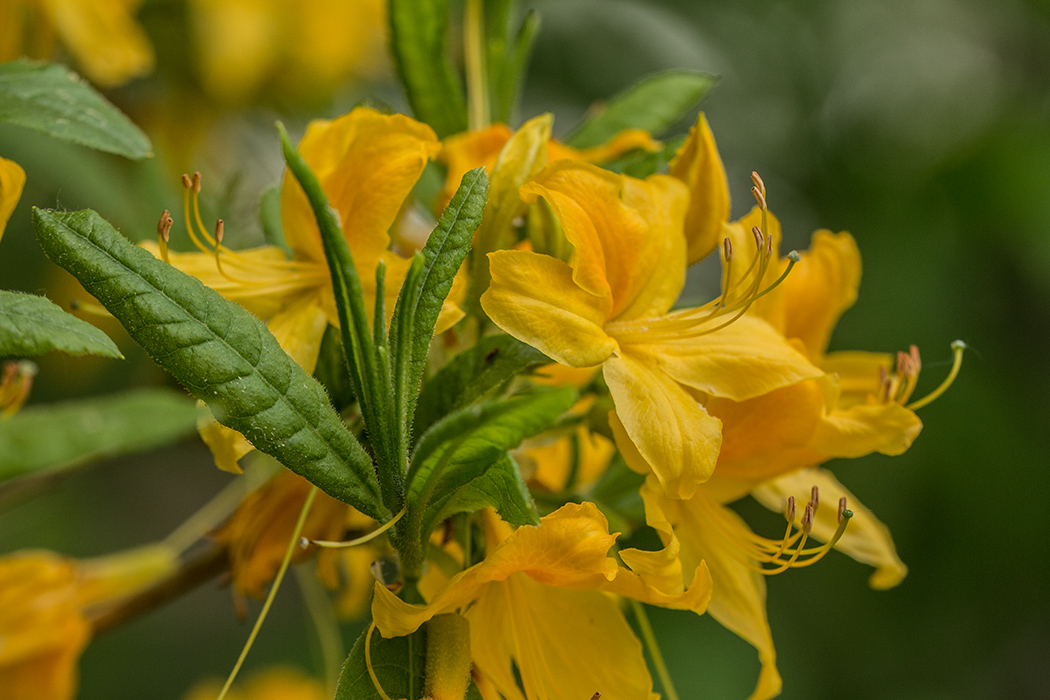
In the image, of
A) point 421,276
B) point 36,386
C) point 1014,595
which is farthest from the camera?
point 1014,595

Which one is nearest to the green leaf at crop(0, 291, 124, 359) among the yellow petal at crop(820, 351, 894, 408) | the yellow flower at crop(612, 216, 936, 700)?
the yellow flower at crop(612, 216, 936, 700)

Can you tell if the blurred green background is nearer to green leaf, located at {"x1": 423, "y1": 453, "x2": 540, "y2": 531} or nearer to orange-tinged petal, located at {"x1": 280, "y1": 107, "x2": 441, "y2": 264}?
orange-tinged petal, located at {"x1": 280, "y1": 107, "x2": 441, "y2": 264}

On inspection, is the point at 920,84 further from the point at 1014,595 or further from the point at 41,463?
the point at 41,463

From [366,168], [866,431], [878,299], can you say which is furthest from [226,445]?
[878,299]

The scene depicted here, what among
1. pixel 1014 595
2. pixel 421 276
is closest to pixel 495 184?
pixel 421 276

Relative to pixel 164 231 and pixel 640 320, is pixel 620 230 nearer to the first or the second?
pixel 640 320

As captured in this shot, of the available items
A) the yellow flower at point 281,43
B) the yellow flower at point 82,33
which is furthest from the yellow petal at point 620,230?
the yellow flower at point 281,43
